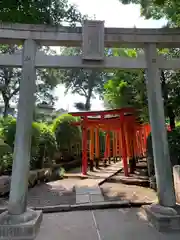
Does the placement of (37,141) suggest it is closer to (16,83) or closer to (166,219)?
(166,219)

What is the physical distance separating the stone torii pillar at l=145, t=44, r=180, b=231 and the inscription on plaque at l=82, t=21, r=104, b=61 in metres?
0.97

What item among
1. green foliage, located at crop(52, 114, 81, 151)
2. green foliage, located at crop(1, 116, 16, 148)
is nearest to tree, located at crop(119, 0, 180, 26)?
green foliage, located at crop(1, 116, 16, 148)

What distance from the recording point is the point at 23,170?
3881 millimetres

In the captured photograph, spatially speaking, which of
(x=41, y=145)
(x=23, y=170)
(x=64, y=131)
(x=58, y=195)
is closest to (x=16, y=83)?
(x=64, y=131)

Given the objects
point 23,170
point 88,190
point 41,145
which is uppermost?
point 41,145

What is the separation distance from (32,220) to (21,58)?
2.88m

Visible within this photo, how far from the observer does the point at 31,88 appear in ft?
13.6

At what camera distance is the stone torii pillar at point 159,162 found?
375cm

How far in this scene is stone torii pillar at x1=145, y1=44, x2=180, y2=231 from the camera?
148 inches

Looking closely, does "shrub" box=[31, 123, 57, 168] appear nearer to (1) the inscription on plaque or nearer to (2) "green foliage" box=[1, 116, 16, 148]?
(2) "green foliage" box=[1, 116, 16, 148]

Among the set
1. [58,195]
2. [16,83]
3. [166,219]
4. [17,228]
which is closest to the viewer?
[17,228]

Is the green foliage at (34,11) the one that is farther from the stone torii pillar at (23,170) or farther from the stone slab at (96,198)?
the stone slab at (96,198)

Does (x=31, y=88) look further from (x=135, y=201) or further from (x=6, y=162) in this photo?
(x=6, y=162)

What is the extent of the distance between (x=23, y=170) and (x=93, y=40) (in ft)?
8.88
